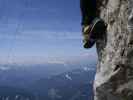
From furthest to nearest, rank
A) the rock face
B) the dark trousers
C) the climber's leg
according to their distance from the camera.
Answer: the dark trousers, the climber's leg, the rock face

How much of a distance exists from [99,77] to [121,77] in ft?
3.73

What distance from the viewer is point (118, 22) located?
11758 mm

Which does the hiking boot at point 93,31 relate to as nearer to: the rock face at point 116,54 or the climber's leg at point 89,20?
the climber's leg at point 89,20

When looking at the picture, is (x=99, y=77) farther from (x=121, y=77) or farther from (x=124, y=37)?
(x=124, y=37)

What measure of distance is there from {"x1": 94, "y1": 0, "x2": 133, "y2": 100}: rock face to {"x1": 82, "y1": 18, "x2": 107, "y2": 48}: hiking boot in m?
0.20

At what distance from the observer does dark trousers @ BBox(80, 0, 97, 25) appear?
13336 mm

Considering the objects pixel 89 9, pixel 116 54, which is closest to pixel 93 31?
pixel 89 9

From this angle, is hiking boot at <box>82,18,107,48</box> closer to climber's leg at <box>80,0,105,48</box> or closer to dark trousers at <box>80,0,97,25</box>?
climber's leg at <box>80,0,105,48</box>

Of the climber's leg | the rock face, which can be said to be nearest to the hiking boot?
the climber's leg

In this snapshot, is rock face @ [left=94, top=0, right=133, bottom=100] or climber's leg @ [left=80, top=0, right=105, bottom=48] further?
climber's leg @ [left=80, top=0, right=105, bottom=48]

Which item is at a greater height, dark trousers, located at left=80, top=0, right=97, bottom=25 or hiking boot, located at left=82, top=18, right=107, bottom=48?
dark trousers, located at left=80, top=0, right=97, bottom=25

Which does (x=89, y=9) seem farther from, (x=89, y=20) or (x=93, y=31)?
(x=93, y=31)

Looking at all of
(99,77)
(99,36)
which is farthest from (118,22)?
(99,77)

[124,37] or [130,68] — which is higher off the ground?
[124,37]
